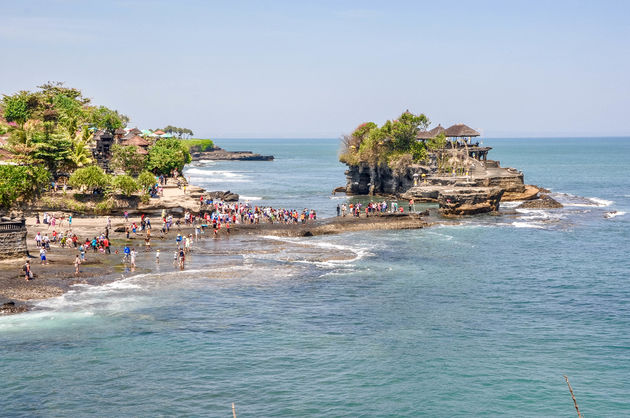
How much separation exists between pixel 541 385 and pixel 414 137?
70.0 m

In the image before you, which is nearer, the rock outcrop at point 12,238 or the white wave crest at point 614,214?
the rock outcrop at point 12,238

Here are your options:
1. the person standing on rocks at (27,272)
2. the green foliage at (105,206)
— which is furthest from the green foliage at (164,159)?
the person standing on rocks at (27,272)

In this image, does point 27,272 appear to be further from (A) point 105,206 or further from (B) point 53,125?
(B) point 53,125

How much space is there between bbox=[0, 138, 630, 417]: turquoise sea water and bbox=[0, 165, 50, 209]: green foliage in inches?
766

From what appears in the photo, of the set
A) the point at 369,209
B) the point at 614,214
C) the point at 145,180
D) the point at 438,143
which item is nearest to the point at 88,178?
the point at 145,180

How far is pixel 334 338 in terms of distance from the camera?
32812 mm

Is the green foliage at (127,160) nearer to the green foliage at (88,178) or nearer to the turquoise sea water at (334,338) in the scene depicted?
the green foliage at (88,178)

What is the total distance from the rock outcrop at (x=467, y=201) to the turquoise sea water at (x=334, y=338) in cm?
1959

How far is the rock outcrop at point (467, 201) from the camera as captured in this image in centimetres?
7431

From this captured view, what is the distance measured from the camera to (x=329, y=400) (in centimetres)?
2619

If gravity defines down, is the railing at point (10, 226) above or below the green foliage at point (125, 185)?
below

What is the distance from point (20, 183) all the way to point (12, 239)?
17935mm

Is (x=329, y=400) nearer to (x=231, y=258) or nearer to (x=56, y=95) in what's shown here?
(x=231, y=258)

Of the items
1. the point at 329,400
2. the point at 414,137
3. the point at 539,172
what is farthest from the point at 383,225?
the point at 539,172
